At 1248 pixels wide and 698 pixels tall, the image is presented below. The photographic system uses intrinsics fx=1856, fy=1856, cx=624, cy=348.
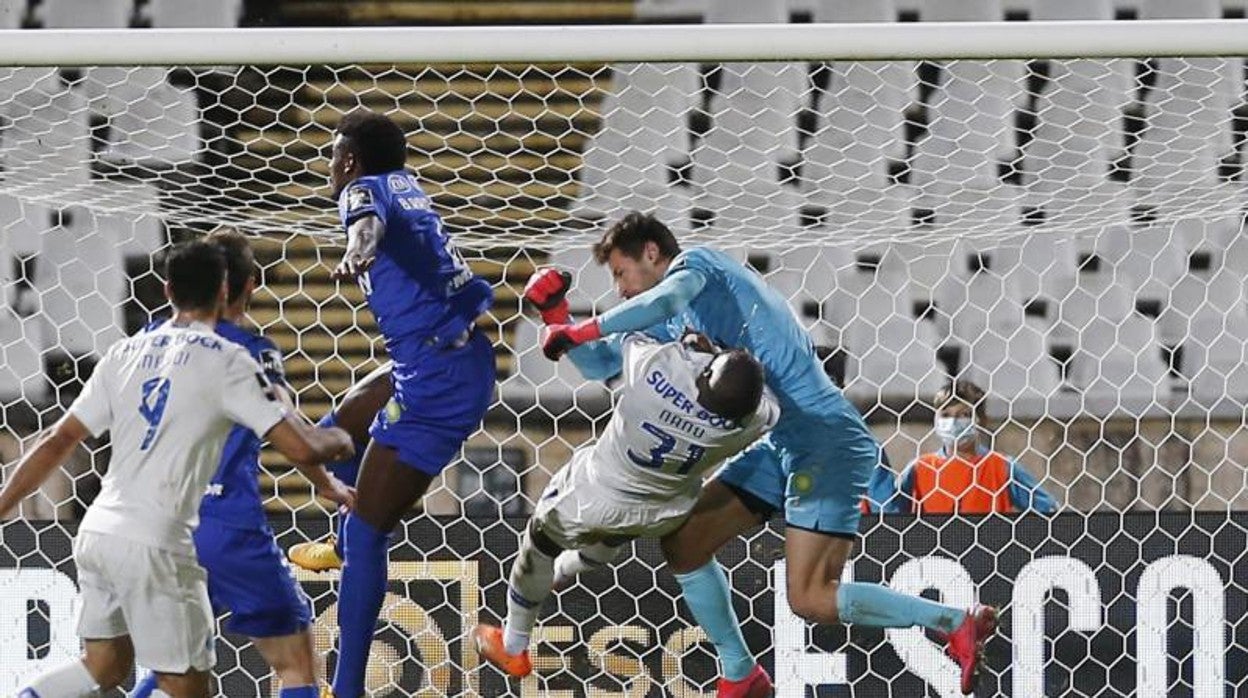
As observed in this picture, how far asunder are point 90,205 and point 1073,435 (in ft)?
11.1

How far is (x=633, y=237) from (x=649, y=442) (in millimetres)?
477

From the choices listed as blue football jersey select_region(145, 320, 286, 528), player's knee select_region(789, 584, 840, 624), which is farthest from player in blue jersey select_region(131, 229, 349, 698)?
player's knee select_region(789, 584, 840, 624)

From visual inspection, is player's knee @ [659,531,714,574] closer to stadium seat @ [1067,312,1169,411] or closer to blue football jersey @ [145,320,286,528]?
blue football jersey @ [145,320,286,528]

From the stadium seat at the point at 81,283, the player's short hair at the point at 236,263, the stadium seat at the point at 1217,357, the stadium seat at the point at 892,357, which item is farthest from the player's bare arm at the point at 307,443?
the stadium seat at the point at 1217,357

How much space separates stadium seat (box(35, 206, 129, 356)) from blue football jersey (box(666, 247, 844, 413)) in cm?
291

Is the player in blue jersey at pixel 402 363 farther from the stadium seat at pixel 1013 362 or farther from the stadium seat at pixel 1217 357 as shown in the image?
the stadium seat at pixel 1217 357

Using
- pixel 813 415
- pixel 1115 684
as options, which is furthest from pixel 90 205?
pixel 1115 684

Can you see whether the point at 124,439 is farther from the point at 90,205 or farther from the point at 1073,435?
the point at 1073,435

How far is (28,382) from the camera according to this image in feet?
21.6

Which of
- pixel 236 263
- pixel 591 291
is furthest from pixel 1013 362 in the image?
pixel 236 263

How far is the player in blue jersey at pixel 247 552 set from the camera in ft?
12.6

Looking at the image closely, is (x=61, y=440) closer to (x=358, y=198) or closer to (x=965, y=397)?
(x=358, y=198)

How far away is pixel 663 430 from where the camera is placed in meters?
3.92

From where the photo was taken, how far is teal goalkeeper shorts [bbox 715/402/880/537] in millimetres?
4219
